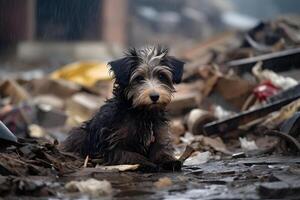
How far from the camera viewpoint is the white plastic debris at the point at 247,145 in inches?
354

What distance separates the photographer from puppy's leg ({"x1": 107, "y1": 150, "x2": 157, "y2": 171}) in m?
6.87

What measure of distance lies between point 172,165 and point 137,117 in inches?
22.7

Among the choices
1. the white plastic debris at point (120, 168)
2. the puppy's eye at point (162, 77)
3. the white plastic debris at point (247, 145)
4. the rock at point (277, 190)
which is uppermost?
the puppy's eye at point (162, 77)

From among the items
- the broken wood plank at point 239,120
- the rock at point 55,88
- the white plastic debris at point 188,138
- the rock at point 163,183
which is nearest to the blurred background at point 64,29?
the rock at point 55,88

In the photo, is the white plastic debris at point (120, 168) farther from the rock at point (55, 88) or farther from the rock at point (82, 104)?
the rock at point (55, 88)

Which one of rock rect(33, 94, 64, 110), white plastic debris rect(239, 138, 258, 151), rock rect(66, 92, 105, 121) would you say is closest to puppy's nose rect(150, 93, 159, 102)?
white plastic debris rect(239, 138, 258, 151)

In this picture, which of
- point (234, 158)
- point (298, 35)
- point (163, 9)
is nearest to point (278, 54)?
point (298, 35)

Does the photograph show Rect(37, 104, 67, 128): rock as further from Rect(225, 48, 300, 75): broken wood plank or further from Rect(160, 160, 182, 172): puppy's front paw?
Rect(160, 160, 182, 172): puppy's front paw

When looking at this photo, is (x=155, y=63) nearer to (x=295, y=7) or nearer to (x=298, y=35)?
(x=298, y=35)

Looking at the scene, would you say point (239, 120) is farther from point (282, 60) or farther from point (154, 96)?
point (154, 96)

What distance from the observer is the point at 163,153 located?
710 centimetres

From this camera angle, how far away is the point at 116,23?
26.0 m

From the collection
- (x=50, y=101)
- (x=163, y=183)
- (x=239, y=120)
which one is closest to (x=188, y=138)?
(x=239, y=120)

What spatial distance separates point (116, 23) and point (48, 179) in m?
20.2
